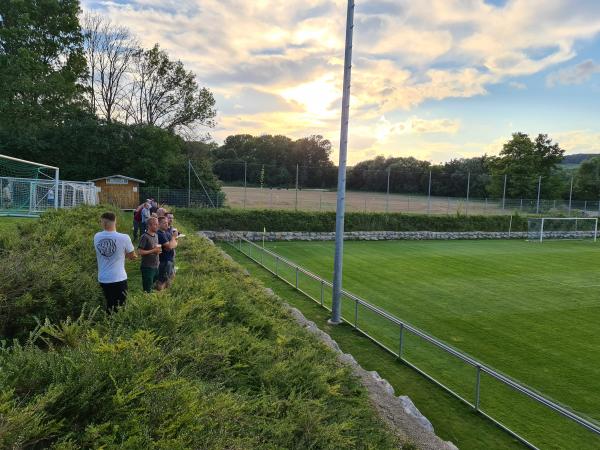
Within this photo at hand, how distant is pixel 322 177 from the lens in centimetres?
3834

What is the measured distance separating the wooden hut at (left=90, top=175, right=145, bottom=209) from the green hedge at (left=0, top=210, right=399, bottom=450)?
2378 centimetres

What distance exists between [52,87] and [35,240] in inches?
1081

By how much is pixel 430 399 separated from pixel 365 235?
23.0 m

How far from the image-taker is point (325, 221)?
31.5 meters

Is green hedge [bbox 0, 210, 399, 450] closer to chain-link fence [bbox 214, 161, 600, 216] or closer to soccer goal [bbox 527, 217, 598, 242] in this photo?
chain-link fence [bbox 214, 161, 600, 216]

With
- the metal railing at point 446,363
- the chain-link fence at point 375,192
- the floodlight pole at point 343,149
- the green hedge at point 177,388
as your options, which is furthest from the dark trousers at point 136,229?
the chain-link fence at point 375,192

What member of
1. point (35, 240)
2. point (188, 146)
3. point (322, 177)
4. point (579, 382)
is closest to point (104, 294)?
point (35, 240)

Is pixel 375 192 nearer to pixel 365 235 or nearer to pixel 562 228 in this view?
pixel 365 235

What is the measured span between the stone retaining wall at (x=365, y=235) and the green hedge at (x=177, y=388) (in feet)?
69.2

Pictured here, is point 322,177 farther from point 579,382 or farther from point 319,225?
point 579,382

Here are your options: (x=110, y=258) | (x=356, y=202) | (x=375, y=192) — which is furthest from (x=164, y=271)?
(x=375, y=192)

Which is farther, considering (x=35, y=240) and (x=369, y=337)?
(x=369, y=337)

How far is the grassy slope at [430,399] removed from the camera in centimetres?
659

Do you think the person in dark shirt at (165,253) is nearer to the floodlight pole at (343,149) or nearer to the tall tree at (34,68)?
the floodlight pole at (343,149)
